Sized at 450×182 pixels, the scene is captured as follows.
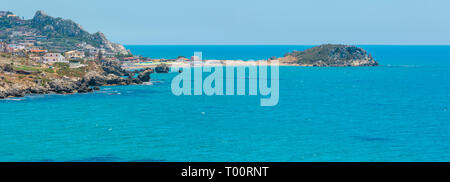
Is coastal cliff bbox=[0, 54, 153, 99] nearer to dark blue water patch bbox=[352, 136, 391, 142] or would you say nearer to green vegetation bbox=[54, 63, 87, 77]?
green vegetation bbox=[54, 63, 87, 77]

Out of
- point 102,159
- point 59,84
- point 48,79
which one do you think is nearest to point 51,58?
point 48,79

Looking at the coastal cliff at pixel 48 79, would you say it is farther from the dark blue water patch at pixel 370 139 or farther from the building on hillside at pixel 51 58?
the dark blue water patch at pixel 370 139

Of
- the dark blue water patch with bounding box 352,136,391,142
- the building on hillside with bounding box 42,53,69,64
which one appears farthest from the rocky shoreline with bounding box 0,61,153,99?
the dark blue water patch with bounding box 352,136,391,142

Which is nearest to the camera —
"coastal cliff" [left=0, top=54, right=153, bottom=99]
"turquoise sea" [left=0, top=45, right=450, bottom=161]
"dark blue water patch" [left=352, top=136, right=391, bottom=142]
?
"turquoise sea" [left=0, top=45, right=450, bottom=161]

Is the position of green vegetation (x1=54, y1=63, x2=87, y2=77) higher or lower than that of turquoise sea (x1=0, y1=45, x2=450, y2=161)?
higher

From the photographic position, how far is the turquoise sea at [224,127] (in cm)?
6788

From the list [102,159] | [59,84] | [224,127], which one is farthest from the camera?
[59,84]

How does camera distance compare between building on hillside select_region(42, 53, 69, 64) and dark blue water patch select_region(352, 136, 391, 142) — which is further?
building on hillside select_region(42, 53, 69, 64)

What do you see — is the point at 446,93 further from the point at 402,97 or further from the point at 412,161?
the point at 412,161

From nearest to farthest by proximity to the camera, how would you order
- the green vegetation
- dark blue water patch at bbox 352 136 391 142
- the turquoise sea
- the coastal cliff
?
the turquoise sea → dark blue water patch at bbox 352 136 391 142 → the coastal cliff → the green vegetation

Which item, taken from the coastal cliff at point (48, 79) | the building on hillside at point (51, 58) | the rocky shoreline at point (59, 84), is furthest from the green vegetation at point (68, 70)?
the building on hillside at point (51, 58)

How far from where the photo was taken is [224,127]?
280 feet

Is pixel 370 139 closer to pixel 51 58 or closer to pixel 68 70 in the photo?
pixel 68 70

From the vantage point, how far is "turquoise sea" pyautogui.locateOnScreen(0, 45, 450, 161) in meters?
67.9
